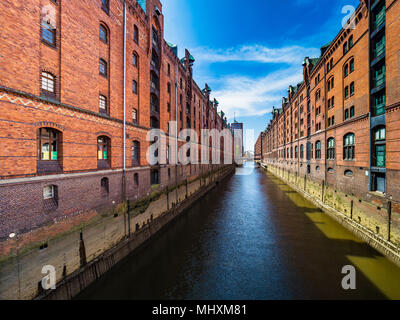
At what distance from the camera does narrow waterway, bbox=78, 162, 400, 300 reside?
6223 millimetres

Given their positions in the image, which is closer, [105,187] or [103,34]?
[105,187]

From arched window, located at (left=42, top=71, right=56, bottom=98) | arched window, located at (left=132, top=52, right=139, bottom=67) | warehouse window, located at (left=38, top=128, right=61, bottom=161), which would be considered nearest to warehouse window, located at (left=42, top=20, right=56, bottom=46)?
arched window, located at (left=42, top=71, right=56, bottom=98)

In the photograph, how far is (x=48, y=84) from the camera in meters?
8.32

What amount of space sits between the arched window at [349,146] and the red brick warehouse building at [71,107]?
18126mm

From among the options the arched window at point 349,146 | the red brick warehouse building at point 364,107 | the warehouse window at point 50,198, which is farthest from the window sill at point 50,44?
the arched window at point 349,146

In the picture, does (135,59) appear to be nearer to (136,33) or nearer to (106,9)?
(136,33)

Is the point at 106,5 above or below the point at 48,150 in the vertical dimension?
above

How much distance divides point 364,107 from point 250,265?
14632 mm

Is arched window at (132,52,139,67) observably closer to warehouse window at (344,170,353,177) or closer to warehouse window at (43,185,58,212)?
warehouse window at (43,185,58,212)

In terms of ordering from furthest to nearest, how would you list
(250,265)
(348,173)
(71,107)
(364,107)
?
(348,173)
(364,107)
(71,107)
(250,265)

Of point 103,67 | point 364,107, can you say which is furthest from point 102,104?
point 364,107

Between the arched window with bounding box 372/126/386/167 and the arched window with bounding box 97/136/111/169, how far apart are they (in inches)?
727
